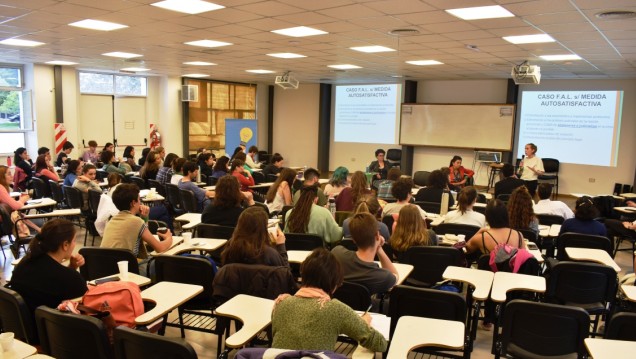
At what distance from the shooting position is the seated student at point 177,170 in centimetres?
768

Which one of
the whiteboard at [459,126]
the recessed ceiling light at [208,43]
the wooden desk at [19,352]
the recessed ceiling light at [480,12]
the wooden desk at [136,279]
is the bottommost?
the wooden desk at [19,352]

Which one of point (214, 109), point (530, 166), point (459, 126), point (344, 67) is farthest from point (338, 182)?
point (214, 109)

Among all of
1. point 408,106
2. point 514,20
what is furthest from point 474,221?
point 408,106

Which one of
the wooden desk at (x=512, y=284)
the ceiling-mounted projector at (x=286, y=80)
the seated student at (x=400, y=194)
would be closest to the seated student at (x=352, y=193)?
the seated student at (x=400, y=194)

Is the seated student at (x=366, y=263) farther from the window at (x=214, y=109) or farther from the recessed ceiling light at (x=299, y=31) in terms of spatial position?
the window at (x=214, y=109)

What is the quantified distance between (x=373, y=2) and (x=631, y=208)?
525 centimetres

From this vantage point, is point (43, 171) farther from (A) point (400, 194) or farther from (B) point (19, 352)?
(B) point (19, 352)

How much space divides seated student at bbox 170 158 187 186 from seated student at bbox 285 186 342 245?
3553 millimetres

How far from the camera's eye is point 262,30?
692 centimetres

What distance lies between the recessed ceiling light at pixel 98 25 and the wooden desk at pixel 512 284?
593cm

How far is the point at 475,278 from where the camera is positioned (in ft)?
11.6

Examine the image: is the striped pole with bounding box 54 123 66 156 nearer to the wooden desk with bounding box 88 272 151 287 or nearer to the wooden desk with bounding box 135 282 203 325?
the wooden desk with bounding box 88 272 151 287

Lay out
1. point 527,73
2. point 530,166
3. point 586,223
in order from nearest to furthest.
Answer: point 586,223, point 527,73, point 530,166

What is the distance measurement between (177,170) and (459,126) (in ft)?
28.9
